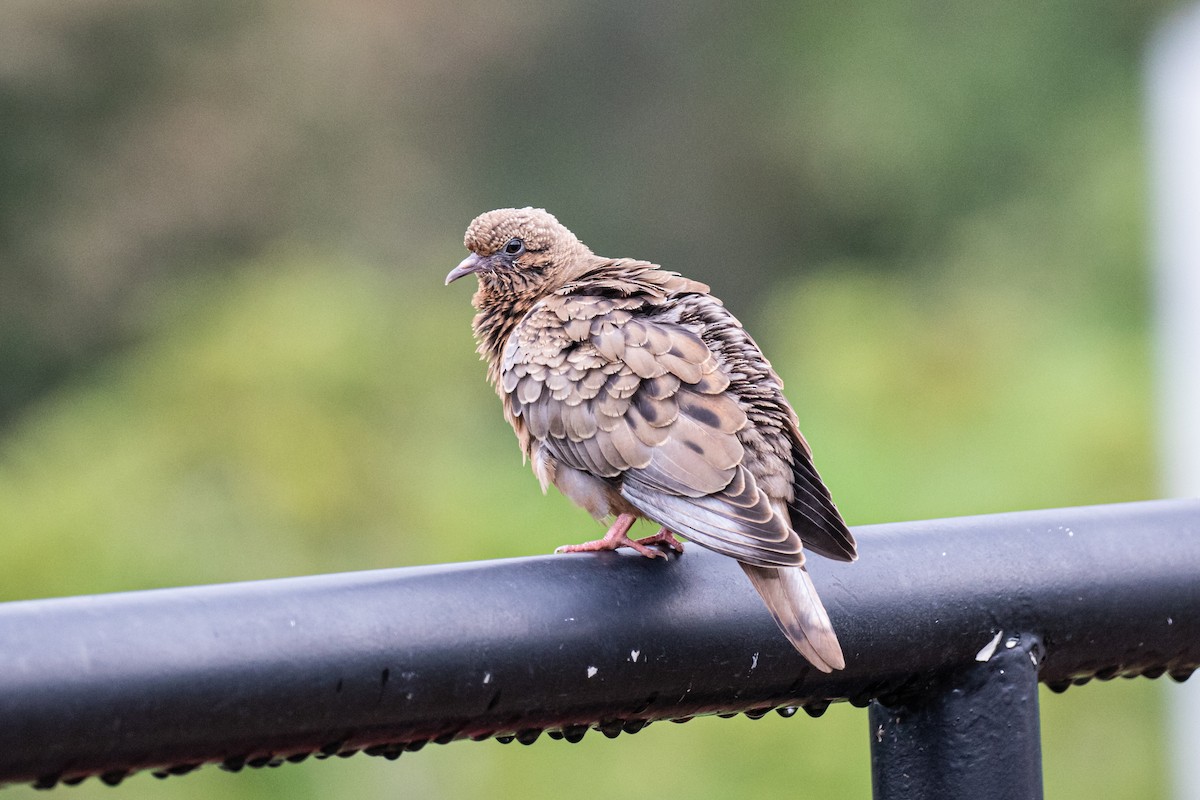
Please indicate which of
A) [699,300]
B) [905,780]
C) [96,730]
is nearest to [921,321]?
[699,300]

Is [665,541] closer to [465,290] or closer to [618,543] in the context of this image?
[618,543]

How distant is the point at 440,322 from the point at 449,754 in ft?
12.4

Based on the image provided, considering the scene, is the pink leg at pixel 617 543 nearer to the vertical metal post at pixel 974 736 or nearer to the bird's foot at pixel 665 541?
the bird's foot at pixel 665 541

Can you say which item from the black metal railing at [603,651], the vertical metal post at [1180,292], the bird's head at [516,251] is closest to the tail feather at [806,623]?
the black metal railing at [603,651]

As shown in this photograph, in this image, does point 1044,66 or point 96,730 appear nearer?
point 96,730

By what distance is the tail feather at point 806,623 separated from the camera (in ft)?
5.58

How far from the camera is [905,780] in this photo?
184 centimetres

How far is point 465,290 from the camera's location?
11.4 meters

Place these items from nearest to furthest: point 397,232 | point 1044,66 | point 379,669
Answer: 1. point 379,669
2. point 397,232
3. point 1044,66

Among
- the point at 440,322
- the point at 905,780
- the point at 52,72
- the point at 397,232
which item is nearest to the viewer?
the point at 905,780

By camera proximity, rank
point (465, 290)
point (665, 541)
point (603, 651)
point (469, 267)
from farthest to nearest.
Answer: point (465, 290)
point (469, 267)
point (665, 541)
point (603, 651)

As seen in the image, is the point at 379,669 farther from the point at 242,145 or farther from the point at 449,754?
the point at 242,145

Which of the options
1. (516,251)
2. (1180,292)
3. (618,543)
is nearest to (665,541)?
(618,543)

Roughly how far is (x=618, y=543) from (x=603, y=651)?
1.09 metres
